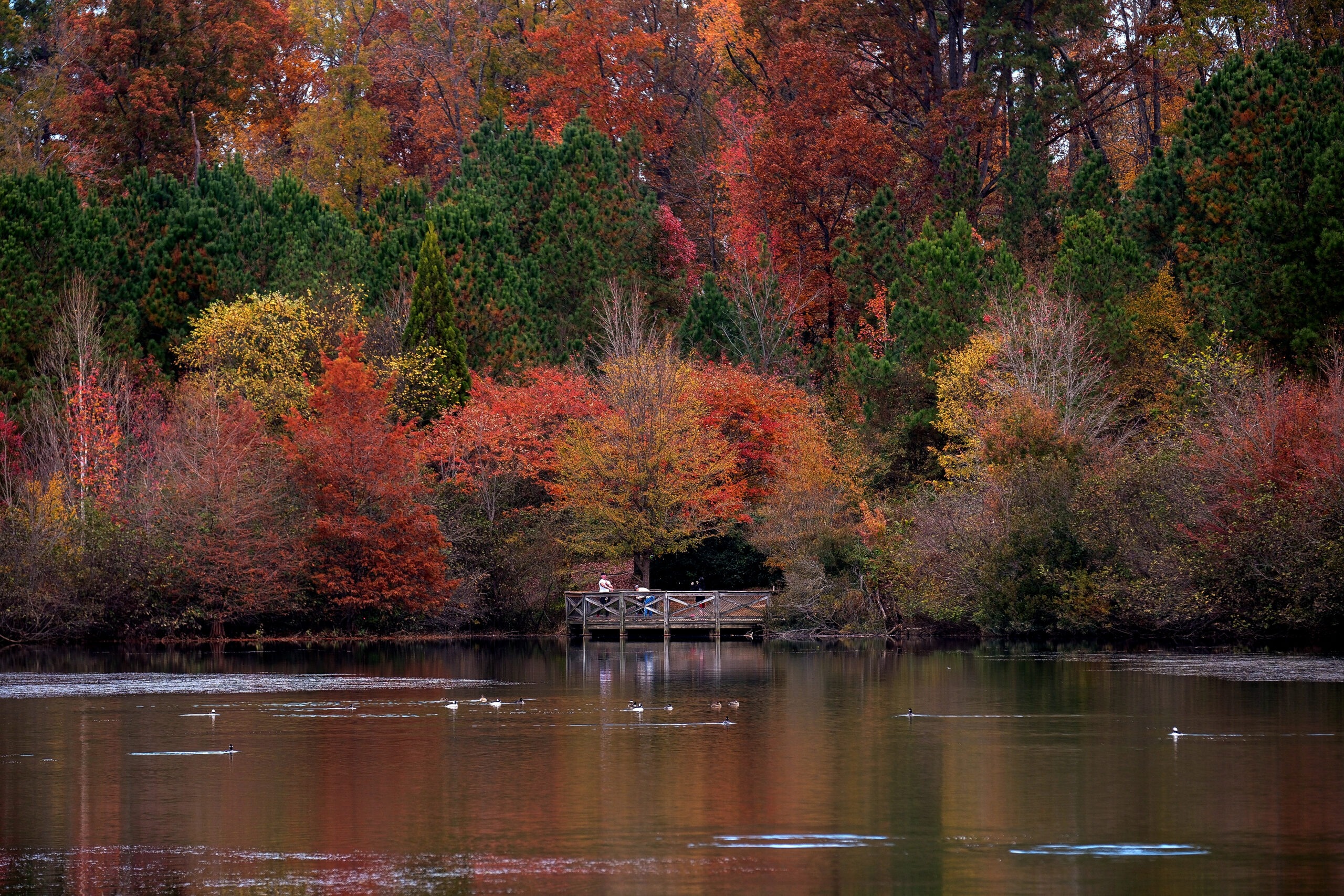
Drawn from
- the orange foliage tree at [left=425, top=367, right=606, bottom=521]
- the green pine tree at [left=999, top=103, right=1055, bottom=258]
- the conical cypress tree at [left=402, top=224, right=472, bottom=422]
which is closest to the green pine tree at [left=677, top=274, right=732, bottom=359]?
the orange foliage tree at [left=425, top=367, right=606, bottom=521]

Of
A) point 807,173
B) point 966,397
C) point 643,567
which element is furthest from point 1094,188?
point 643,567

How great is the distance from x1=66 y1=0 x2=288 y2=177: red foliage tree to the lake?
38431mm

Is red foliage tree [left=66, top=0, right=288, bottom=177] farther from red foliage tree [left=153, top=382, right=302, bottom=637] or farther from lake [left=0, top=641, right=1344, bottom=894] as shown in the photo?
lake [left=0, top=641, right=1344, bottom=894]

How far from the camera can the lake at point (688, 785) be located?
15.1 meters

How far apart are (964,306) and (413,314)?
17.9m

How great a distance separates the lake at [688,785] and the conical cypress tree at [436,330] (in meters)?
22.0

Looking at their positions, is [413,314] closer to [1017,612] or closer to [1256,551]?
[1017,612]

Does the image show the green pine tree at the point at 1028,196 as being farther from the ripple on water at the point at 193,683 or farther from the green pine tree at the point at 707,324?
the ripple on water at the point at 193,683

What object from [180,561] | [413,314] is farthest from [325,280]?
[180,561]

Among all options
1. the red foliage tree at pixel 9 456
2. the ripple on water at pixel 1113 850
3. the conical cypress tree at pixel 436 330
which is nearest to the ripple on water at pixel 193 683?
the red foliage tree at pixel 9 456

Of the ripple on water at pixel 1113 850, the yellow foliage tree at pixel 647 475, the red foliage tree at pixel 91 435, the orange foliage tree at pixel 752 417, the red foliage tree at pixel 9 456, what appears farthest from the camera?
the orange foliage tree at pixel 752 417

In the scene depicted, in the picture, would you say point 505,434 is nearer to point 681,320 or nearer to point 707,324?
point 707,324

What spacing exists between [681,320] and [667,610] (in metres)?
16.1

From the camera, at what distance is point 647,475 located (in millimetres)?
54562
